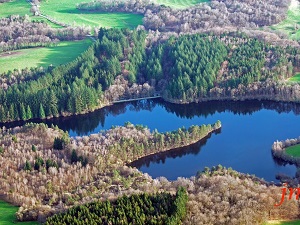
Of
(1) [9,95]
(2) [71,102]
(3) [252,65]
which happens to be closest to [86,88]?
(2) [71,102]

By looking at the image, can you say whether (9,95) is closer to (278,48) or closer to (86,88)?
(86,88)

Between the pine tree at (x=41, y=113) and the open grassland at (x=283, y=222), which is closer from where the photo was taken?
the open grassland at (x=283, y=222)

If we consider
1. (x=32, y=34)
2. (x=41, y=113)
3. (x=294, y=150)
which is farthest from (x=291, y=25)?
(x=41, y=113)

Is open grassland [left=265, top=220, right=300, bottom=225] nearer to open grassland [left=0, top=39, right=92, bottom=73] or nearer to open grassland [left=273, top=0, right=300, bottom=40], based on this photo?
open grassland [left=0, top=39, right=92, bottom=73]

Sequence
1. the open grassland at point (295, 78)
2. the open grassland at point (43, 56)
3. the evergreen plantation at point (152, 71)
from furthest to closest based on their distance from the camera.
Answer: the open grassland at point (43, 56) < the open grassland at point (295, 78) < the evergreen plantation at point (152, 71)

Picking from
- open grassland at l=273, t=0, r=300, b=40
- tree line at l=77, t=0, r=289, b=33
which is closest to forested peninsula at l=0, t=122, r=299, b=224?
open grassland at l=273, t=0, r=300, b=40

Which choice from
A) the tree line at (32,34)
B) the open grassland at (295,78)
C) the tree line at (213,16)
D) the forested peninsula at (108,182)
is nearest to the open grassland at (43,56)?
the tree line at (32,34)

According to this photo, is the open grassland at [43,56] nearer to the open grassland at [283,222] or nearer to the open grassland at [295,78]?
the open grassland at [295,78]

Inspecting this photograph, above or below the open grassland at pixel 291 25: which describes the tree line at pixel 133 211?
below
